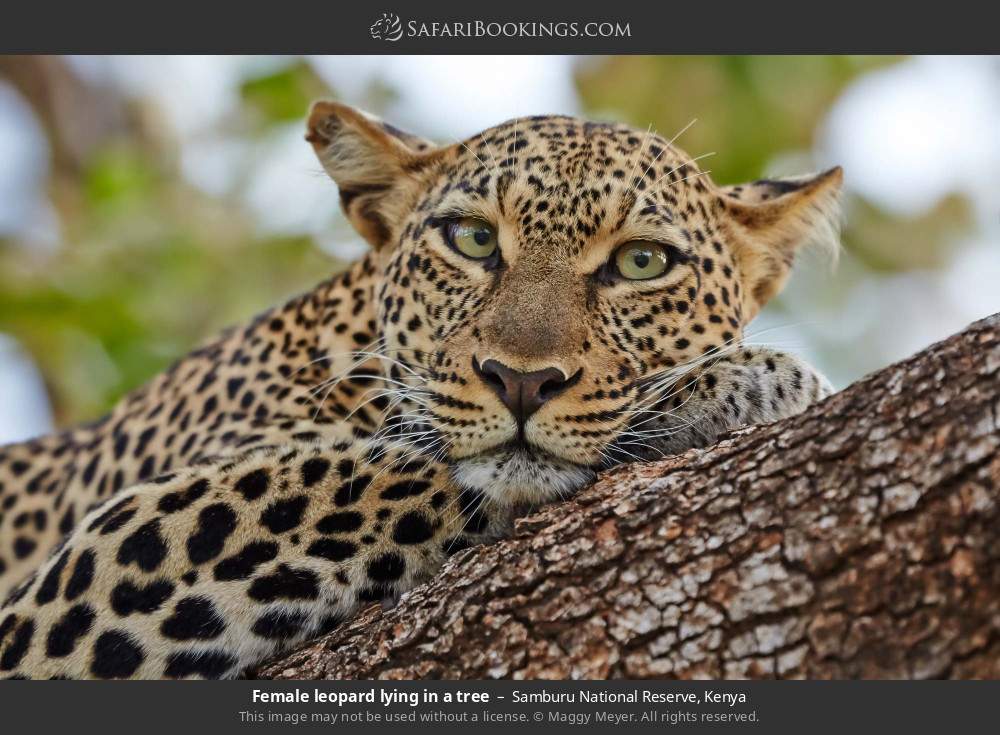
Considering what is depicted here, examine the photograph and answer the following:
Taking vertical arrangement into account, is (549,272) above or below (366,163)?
below

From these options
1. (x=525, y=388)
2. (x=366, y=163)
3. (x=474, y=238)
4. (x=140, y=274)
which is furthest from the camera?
(x=140, y=274)

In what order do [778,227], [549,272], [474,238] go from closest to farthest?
1. [549,272]
2. [474,238]
3. [778,227]

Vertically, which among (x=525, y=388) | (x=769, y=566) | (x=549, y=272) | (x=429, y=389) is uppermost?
(x=549, y=272)

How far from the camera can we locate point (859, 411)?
12.6 feet

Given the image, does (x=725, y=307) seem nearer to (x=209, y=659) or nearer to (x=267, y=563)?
(x=267, y=563)

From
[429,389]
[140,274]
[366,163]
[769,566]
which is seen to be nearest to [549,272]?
[429,389]

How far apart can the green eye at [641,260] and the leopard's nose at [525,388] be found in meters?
0.98

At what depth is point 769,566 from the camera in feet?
12.4

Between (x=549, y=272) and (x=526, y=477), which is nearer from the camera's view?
(x=526, y=477)

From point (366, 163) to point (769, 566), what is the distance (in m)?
3.56

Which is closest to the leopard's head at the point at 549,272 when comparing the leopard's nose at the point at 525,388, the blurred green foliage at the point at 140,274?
the leopard's nose at the point at 525,388
